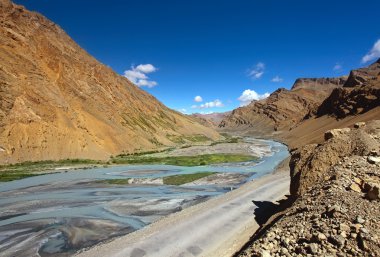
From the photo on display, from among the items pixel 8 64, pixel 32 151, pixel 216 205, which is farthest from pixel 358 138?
pixel 8 64

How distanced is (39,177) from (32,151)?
20.1 meters

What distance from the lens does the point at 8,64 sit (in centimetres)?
8269

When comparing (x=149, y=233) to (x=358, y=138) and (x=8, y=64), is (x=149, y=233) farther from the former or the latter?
(x=8, y=64)

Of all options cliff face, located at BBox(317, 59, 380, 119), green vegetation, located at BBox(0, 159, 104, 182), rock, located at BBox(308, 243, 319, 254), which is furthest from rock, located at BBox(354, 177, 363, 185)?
cliff face, located at BBox(317, 59, 380, 119)

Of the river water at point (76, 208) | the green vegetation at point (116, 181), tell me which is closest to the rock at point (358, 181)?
the river water at point (76, 208)

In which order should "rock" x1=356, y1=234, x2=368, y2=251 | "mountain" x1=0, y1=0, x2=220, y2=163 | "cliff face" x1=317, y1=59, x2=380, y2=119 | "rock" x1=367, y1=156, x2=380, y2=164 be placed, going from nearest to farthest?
"rock" x1=356, y1=234, x2=368, y2=251 → "rock" x1=367, y1=156, x2=380, y2=164 → "mountain" x1=0, y1=0, x2=220, y2=163 → "cliff face" x1=317, y1=59, x2=380, y2=119

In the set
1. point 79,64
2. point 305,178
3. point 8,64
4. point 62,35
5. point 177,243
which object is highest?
point 62,35

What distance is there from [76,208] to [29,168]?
112ft

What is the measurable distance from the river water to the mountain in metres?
21.3

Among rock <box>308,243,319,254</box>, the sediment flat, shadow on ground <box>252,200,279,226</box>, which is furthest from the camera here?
shadow on ground <box>252,200,279,226</box>

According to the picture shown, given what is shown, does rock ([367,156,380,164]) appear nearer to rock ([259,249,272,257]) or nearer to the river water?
rock ([259,249,272,257])

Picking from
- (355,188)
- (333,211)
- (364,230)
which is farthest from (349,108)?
(364,230)

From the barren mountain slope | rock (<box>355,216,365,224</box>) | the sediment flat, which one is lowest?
the sediment flat

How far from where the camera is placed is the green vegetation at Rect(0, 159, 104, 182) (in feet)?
181
